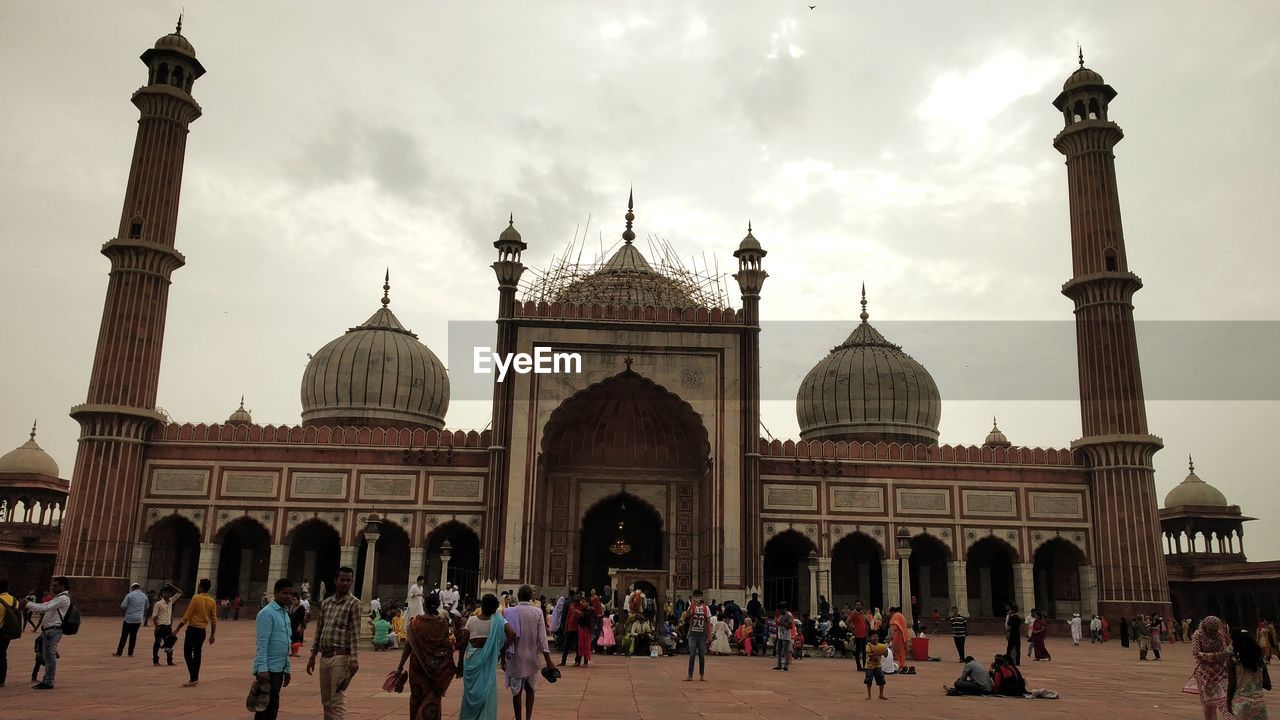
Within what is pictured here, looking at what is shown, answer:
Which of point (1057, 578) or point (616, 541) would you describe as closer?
point (1057, 578)

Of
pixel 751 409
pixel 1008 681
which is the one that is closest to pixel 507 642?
pixel 1008 681

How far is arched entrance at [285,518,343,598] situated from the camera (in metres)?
29.3

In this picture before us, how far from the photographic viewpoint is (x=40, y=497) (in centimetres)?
4000

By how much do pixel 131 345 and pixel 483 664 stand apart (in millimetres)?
24402

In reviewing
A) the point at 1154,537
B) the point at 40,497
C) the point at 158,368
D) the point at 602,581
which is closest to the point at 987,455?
the point at 1154,537

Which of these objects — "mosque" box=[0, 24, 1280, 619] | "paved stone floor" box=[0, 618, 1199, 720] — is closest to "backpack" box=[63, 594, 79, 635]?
"paved stone floor" box=[0, 618, 1199, 720]

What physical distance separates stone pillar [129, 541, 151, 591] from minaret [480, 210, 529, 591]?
30.3ft

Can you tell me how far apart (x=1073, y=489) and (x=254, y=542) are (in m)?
23.9

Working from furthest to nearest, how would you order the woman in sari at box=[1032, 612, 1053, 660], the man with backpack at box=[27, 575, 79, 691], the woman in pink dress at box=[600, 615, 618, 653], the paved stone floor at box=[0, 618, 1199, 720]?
1. the woman in sari at box=[1032, 612, 1053, 660]
2. the woman in pink dress at box=[600, 615, 618, 653]
3. the man with backpack at box=[27, 575, 79, 691]
4. the paved stone floor at box=[0, 618, 1199, 720]

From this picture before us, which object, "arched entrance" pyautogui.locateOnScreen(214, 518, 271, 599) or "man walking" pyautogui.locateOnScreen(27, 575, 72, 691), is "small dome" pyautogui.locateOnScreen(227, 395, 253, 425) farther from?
"man walking" pyautogui.locateOnScreen(27, 575, 72, 691)

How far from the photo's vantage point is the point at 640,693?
11570 millimetres

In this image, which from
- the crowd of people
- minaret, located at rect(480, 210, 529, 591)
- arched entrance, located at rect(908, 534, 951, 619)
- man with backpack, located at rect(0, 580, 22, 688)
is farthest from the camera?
arched entrance, located at rect(908, 534, 951, 619)

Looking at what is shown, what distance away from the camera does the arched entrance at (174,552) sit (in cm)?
2752

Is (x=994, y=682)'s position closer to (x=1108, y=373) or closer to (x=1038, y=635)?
(x=1038, y=635)
